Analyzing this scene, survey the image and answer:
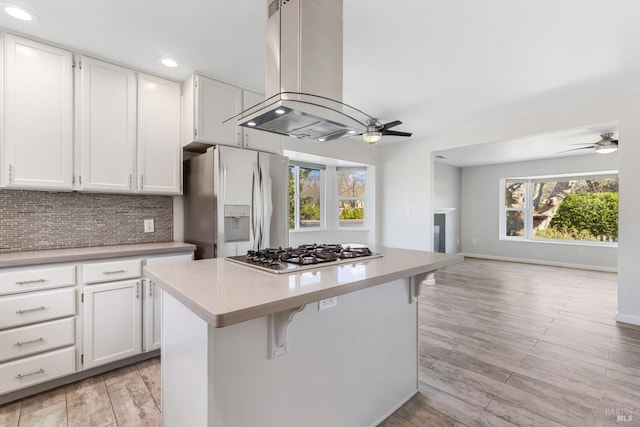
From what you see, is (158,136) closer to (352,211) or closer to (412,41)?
(412,41)

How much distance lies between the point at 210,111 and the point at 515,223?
753 cm

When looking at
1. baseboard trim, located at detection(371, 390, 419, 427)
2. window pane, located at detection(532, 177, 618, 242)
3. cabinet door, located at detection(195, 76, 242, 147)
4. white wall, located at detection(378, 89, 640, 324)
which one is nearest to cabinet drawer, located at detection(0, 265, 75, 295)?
cabinet door, located at detection(195, 76, 242, 147)

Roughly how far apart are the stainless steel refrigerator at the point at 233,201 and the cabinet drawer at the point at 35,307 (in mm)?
965

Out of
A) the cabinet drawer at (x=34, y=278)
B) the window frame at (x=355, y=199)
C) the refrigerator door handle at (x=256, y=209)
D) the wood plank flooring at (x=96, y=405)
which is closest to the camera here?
the wood plank flooring at (x=96, y=405)

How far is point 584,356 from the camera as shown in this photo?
2516 mm

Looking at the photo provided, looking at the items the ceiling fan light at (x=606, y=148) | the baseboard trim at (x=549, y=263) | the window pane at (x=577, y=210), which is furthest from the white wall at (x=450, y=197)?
the ceiling fan light at (x=606, y=148)

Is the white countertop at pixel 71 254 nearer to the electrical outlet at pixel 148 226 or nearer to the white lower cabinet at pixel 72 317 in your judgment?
the white lower cabinet at pixel 72 317

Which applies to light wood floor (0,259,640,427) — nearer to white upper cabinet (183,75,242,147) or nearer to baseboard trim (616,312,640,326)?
baseboard trim (616,312,640,326)

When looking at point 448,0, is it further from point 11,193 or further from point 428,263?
point 11,193

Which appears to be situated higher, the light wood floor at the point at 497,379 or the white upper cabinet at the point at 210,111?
the white upper cabinet at the point at 210,111

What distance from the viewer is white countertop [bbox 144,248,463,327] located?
0.89 m

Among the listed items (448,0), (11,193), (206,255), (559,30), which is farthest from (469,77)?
(11,193)

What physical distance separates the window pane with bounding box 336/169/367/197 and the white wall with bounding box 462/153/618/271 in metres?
3.81

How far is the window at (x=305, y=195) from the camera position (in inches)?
204
